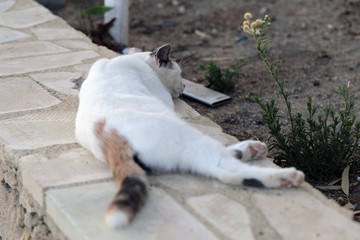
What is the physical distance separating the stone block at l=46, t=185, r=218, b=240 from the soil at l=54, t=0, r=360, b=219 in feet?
4.15

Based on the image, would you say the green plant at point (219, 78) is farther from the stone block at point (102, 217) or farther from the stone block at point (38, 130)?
the stone block at point (102, 217)

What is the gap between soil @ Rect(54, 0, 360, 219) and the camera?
4.46 meters

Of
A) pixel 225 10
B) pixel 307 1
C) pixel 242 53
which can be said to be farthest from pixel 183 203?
pixel 307 1

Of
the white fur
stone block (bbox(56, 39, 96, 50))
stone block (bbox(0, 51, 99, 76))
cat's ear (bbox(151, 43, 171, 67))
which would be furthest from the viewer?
stone block (bbox(56, 39, 96, 50))

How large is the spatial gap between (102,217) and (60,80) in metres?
2.09

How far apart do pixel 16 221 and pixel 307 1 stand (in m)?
5.71

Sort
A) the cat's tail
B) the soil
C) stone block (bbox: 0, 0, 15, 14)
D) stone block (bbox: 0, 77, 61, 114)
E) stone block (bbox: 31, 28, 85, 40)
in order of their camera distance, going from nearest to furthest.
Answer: the cat's tail, stone block (bbox: 0, 77, 61, 114), the soil, stone block (bbox: 31, 28, 85, 40), stone block (bbox: 0, 0, 15, 14)

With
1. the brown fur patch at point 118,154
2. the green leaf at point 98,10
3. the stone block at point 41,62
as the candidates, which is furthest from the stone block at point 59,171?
→ the green leaf at point 98,10

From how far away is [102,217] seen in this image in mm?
2301

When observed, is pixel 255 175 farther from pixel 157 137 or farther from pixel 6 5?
pixel 6 5

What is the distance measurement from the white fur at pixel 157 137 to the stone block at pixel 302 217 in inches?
3.3

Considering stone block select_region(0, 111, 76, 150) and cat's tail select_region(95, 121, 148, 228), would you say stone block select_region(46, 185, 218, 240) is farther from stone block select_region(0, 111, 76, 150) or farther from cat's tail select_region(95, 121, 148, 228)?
stone block select_region(0, 111, 76, 150)

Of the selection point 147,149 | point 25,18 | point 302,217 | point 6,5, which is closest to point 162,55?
point 147,149

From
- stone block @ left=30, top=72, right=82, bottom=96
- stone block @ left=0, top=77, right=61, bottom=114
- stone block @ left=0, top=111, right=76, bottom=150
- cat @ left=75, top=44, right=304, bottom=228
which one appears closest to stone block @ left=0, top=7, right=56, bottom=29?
stone block @ left=30, top=72, right=82, bottom=96
